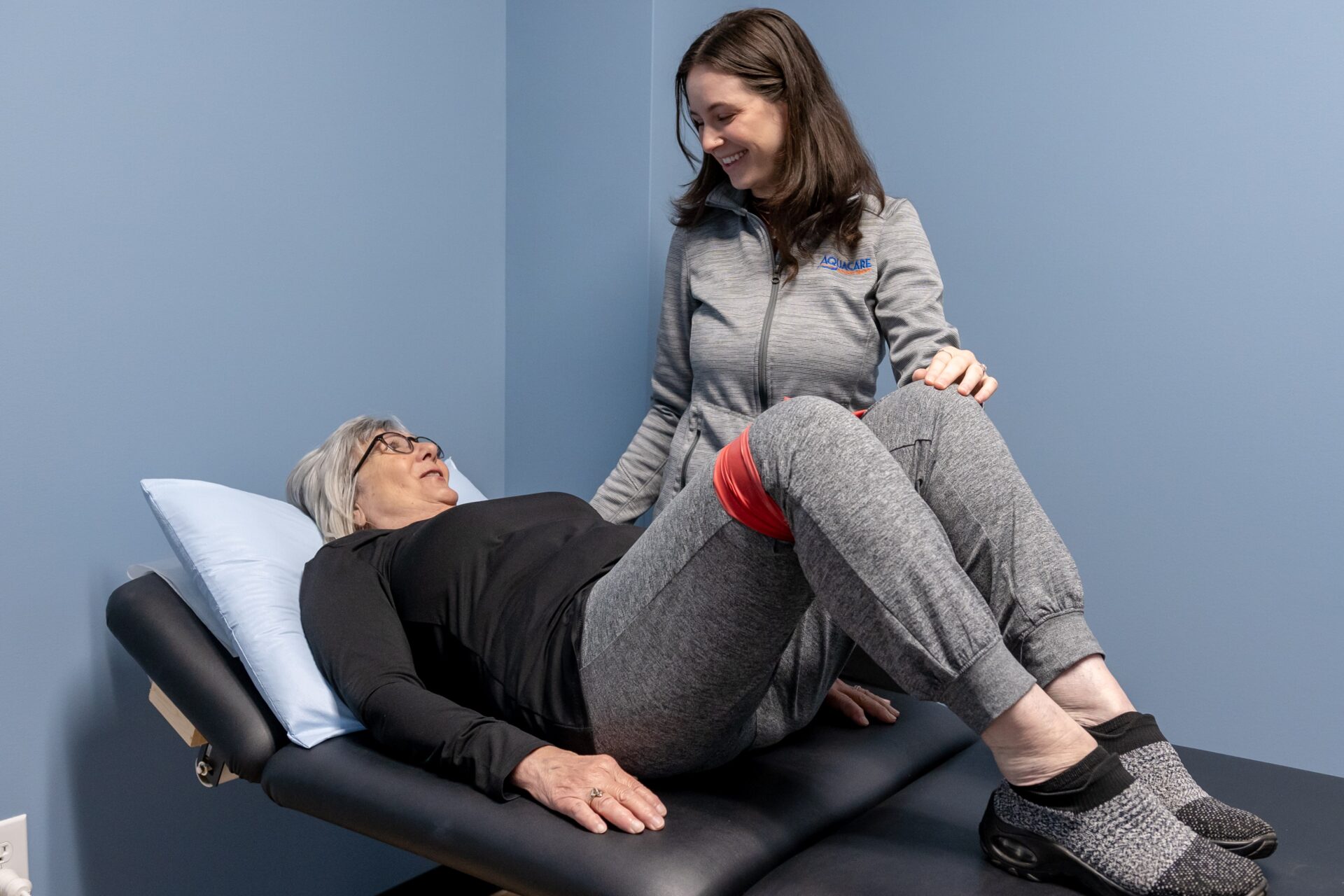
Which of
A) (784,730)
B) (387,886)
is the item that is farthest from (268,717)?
(387,886)

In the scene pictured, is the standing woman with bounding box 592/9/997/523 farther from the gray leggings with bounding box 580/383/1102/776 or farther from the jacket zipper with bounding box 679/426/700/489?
the gray leggings with bounding box 580/383/1102/776

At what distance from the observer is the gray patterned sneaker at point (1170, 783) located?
1.02 metres

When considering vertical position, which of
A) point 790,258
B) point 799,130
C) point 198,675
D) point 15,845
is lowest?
point 15,845

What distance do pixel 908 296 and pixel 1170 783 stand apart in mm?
731

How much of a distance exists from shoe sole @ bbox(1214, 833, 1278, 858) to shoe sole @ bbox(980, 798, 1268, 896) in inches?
1.8

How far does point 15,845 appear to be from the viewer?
1450 millimetres

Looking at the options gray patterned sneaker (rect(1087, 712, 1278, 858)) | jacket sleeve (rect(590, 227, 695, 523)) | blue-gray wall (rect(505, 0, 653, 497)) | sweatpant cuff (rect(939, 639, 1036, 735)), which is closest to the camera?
sweatpant cuff (rect(939, 639, 1036, 735))

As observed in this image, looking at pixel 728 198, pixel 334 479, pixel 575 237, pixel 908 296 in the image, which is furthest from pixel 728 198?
pixel 334 479

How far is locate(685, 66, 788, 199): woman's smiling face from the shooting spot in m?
1.53

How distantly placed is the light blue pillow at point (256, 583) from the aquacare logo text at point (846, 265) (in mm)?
851

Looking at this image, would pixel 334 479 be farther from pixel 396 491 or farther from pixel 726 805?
pixel 726 805

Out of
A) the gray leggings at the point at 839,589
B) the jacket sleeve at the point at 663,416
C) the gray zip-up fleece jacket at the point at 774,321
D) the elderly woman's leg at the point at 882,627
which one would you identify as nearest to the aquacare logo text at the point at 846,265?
the gray zip-up fleece jacket at the point at 774,321

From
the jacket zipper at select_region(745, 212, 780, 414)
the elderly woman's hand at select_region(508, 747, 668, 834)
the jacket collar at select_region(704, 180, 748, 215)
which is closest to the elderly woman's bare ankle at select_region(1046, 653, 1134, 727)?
the elderly woman's hand at select_region(508, 747, 668, 834)

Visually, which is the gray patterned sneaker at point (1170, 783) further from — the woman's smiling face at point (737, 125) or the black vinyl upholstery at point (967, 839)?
the woman's smiling face at point (737, 125)
